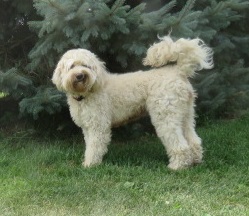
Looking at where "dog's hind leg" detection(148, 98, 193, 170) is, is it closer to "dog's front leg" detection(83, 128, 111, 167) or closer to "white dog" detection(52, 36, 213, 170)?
"white dog" detection(52, 36, 213, 170)

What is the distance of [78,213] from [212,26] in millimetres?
3634

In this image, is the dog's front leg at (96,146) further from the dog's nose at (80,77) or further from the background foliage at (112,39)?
the background foliage at (112,39)

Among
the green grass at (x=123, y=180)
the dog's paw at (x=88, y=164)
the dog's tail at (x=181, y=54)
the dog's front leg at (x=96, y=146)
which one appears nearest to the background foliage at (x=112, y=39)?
the dog's tail at (x=181, y=54)

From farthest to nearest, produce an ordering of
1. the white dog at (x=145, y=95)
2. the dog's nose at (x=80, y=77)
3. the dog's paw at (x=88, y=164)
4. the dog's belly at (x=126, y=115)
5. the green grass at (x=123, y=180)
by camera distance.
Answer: the dog's belly at (x=126, y=115)
the dog's paw at (x=88, y=164)
the white dog at (x=145, y=95)
the dog's nose at (x=80, y=77)
the green grass at (x=123, y=180)

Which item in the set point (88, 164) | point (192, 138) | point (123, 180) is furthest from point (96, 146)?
point (192, 138)

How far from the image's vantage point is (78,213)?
4582 millimetres

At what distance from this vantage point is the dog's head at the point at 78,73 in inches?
223

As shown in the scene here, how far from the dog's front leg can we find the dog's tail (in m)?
1.08

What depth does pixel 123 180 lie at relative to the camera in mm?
5477

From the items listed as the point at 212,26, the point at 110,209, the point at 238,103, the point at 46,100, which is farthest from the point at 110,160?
the point at 238,103

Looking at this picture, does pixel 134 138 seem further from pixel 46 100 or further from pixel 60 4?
pixel 60 4

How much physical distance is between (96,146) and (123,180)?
2.26ft

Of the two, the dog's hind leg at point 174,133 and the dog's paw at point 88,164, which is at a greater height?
the dog's hind leg at point 174,133

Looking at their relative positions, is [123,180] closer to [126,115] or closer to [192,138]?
[126,115]
